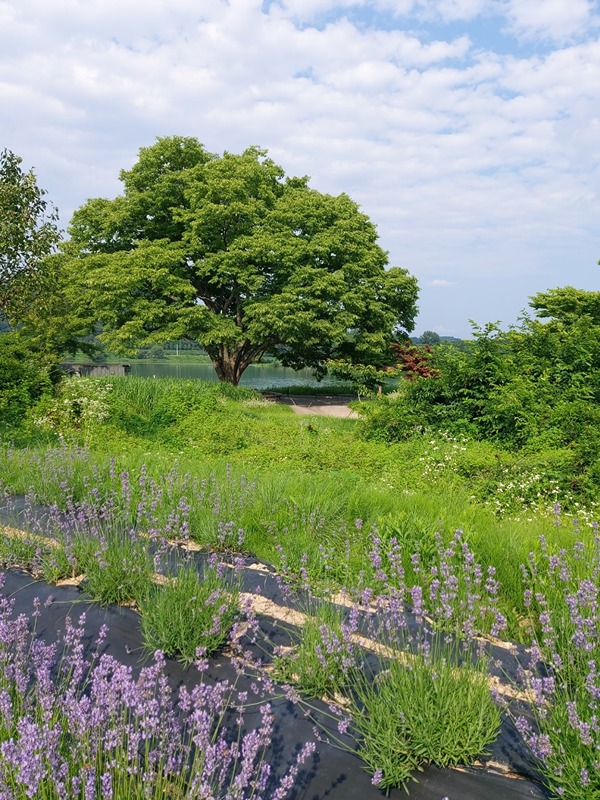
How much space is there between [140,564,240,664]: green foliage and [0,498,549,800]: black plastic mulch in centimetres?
11

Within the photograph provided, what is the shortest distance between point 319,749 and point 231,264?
1980cm

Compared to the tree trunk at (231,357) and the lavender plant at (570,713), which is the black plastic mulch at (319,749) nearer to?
Result: the lavender plant at (570,713)

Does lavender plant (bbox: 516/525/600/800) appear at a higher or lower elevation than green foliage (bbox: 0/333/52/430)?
lower

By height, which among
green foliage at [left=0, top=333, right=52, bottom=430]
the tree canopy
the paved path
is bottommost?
the paved path

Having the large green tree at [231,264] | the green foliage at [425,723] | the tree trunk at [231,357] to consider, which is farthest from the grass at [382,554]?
the tree trunk at [231,357]

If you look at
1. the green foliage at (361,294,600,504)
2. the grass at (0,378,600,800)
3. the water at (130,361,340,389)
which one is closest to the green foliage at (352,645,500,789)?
the grass at (0,378,600,800)

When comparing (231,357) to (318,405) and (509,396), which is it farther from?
(509,396)

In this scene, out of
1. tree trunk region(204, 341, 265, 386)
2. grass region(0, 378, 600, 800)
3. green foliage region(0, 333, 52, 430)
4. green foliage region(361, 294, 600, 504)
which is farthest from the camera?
tree trunk region(204, 341, 265, 386)

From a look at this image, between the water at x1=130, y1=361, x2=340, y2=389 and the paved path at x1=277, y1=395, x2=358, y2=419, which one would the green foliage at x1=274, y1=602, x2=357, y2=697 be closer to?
the water at x1=130, y1=361, x2=340, y2=389

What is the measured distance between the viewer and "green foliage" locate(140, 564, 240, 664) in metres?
3.26

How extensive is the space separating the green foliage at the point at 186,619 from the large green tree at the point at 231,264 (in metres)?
17.0

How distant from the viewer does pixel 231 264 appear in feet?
69.7

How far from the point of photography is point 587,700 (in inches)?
105

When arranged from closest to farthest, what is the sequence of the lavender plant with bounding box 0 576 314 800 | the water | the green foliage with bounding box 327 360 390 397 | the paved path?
1. the lavender plant with bounding box 0 576 314 800
2. the paved path
3. the green foliage with bounding box 327 360 390 397
4. the water
